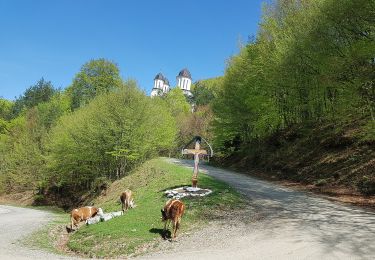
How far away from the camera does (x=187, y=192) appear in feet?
58.6

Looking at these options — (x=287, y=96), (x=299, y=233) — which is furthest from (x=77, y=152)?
(x=299, y=233)

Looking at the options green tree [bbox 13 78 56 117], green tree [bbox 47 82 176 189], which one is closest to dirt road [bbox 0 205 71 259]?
green tree [bbox 47 82 176 189]

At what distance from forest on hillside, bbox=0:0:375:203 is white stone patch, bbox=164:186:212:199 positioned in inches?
308

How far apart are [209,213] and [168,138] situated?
24576 mm

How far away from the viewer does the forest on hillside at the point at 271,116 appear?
67.6 feet

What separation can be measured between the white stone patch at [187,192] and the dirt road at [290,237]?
2674mm

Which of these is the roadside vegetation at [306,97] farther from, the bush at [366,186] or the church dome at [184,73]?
the church dome at [184,73]

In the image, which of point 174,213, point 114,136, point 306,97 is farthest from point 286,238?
point 114,136

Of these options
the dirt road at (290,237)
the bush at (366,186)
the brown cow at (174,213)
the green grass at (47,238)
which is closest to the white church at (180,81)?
the bush at (366,186)

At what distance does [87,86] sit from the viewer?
63.7 m

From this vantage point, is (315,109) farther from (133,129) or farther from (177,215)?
(177,215)

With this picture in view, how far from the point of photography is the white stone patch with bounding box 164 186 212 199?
685 inches

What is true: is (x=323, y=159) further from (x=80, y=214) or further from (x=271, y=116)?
(x=80, y=214)

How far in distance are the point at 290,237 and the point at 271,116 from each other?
73.9 ft
